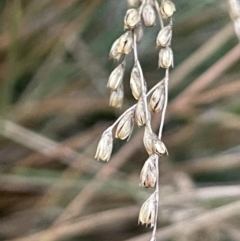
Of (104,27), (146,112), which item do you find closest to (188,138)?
(104,27)

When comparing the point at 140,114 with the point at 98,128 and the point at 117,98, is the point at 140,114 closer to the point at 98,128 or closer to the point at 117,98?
the point at 117,98

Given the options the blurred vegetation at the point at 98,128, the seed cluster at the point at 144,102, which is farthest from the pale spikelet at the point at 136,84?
the blurred vegetation at the point at 98,128

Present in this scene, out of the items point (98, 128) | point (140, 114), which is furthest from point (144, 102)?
point (98, 128)

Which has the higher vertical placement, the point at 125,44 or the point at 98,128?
the point at 98,128

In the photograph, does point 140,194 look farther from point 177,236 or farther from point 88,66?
point 88,66

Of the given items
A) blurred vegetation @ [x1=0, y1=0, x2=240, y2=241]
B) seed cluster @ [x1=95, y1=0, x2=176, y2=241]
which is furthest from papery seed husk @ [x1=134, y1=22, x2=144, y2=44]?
blurred vegetation @ [x1=0, y1=0, x2=240, y2=241]

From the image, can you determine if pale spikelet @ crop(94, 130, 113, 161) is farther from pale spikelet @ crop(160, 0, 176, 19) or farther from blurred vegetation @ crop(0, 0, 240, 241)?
blurred vegetation @ crop(0, 0, 240, 241)
